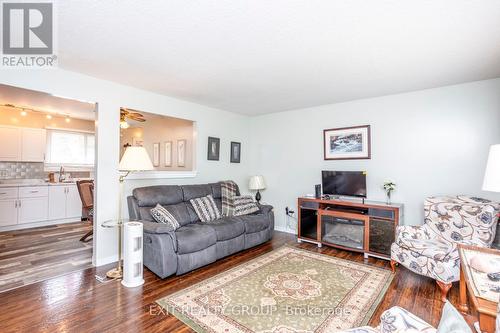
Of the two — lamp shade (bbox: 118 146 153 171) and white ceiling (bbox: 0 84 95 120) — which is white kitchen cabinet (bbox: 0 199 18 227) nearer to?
white ceiling (bbox: 0 84 95 120)

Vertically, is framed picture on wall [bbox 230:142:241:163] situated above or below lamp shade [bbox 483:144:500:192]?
above

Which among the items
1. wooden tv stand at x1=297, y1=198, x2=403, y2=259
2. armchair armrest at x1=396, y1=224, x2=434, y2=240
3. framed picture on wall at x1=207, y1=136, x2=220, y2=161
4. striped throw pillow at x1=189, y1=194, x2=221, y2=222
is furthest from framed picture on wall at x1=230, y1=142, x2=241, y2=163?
armchair armrest at x1=396, y1=224, x2=434, y2=240

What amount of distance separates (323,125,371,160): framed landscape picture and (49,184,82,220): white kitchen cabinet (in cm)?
533

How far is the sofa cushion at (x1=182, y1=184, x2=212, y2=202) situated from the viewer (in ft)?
12.4

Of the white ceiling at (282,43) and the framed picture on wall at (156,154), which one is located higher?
the white ceiling at (282,43)

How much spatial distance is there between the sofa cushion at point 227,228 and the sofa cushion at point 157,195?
25.6 inches

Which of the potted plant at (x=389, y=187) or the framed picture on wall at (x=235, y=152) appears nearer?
the potted plant at (x=389, y=187)

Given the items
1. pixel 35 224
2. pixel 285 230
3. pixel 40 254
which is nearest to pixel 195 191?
pixel 285 230

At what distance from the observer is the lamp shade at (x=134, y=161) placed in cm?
279

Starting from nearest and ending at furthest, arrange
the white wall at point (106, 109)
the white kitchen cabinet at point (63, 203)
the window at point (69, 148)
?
the white wall at point (106, 109)
the white kitchen cabinet at point (63, 203)
the window at point (69, 148)

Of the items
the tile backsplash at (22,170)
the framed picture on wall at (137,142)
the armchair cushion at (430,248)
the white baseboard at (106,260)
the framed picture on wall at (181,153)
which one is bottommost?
the white baseboard at (106,260)

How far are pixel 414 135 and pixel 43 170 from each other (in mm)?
7339

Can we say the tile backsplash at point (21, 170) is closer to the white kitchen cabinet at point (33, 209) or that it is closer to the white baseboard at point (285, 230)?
the white kitchen cabinet at point (33, 209)

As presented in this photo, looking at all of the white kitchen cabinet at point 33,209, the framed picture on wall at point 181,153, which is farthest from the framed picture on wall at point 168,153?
the white kitchen cabinet at point 33,209
